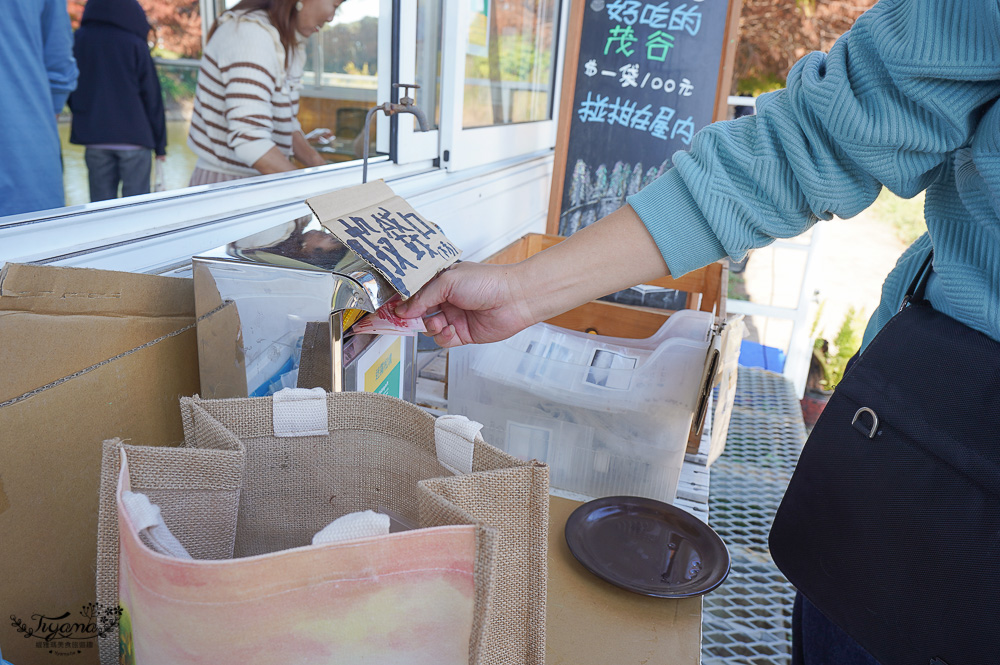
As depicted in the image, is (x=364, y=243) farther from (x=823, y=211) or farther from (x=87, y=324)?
(x=823, y=211)

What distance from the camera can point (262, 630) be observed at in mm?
443

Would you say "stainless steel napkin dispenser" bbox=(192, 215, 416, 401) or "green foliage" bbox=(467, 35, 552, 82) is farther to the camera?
"green foliage" bbox=(467, 35, 552, 82)

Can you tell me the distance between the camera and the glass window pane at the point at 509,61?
216 centimetres

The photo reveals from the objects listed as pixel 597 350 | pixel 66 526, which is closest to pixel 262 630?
pixel 66 526

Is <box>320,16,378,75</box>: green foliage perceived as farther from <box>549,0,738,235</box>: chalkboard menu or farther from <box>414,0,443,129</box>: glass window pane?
<box>414,0,443,129</box>: glass window pane

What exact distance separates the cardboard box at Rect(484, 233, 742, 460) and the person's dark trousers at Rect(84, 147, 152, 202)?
6.53 ft

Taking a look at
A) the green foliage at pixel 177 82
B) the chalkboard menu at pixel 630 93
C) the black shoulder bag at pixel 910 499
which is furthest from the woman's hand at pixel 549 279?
the green foliage at pixel 177 82

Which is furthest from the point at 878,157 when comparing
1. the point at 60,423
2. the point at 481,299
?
the point at 60,423

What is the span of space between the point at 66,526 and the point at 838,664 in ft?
2.91

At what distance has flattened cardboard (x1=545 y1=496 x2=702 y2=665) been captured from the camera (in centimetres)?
72

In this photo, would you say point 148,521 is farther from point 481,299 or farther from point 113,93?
point 113,93

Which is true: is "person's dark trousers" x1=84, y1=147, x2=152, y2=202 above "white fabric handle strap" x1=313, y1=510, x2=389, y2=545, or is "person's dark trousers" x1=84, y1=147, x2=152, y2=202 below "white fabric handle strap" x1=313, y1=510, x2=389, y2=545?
below

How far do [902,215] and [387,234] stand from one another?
11473 millimetres

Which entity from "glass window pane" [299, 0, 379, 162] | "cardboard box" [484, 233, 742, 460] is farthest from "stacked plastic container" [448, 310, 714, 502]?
"glass window pane" [299, 0, 379, 162]
